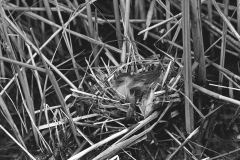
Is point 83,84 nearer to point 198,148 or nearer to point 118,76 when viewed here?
point 118,76

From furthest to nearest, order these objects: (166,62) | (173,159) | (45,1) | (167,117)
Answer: (45,1) → (166,62) → (167,117) → (173,159)

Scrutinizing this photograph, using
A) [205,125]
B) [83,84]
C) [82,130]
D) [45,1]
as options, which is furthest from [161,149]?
[45,1]

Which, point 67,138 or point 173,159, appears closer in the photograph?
point 173,159

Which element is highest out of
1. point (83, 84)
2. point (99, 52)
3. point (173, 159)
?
point (99, 52)

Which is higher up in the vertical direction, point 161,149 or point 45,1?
point 45,1

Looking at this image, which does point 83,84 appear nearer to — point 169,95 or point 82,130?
point 82,130

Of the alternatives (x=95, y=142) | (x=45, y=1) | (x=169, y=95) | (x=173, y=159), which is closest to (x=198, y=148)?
(x=173, y=159)

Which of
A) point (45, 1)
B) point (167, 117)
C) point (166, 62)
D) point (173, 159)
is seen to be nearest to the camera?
point (173, 159)
